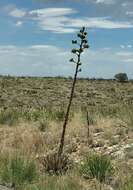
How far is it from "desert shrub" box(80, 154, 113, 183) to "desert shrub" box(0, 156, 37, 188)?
1.15 metres

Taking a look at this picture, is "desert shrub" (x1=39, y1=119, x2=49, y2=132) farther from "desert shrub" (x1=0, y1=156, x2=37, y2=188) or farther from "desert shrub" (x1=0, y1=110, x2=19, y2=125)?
"desert shrub" (x1=0, y1=156, x2=37, y2=188)

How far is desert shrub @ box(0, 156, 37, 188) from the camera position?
11.6 metres

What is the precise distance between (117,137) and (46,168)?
4132mm

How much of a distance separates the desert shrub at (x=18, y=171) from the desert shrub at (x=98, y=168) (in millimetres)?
1151

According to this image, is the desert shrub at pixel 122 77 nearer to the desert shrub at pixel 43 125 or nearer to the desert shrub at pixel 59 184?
the desert shrub at pixel 43 125

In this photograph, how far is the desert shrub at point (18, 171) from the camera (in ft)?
38.1

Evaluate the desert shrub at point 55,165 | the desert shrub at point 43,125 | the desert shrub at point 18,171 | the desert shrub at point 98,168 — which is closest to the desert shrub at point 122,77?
the desert shrub at point 43,125

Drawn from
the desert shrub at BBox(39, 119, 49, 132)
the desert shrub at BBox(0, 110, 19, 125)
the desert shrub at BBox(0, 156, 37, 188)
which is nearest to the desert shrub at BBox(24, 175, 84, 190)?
the desert shrub at BBox(0, 156, 37, 188)

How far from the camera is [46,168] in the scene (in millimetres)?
13828

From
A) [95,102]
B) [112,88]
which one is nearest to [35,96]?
[95,102]

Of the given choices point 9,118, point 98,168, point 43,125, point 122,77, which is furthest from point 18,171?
point 122,77

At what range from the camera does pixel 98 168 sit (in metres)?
12.9

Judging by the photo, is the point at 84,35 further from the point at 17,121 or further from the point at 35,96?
the point at 35,96

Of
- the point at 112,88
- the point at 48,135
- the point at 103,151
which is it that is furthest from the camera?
the point at 112,88
